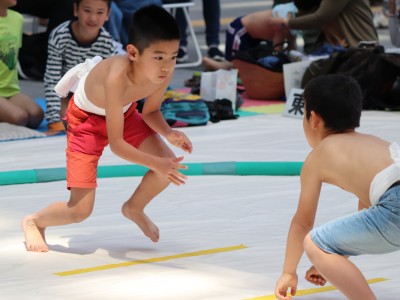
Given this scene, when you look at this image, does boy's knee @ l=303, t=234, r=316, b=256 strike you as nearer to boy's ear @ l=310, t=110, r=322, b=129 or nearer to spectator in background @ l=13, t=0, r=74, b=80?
boy's ear @ l=310, t=110, r=322, b=129

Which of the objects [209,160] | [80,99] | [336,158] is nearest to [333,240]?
[336,158]

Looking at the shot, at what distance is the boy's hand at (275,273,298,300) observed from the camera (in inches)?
115

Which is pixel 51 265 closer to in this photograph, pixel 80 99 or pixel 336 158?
pixel 80 99

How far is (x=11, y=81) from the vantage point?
20.8 ft

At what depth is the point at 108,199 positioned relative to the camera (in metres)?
4.54

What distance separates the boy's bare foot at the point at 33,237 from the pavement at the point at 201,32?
12.8 ft

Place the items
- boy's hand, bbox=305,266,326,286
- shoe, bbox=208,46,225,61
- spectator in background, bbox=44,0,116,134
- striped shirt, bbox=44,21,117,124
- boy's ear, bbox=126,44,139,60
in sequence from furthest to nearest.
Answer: shoe, bbox=208,46,225,61 < striped shirt, bbox=44,21,117,124 < spectator in background, bbox=44,0,116,134 < boy's ear, bbox=126,44,139,60 < boy's hand, bbox=305,266,326,286

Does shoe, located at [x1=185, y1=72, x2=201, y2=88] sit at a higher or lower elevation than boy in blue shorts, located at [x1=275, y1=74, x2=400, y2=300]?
lower

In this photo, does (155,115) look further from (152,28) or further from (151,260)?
(151,260)

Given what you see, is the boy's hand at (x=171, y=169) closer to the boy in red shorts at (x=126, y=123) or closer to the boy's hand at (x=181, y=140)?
the boy in red shorts at (x=126, y=123)

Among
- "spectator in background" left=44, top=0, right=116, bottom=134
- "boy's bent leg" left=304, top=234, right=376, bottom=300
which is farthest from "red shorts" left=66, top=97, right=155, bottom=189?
"spectator in background" left=44, top=0, right=116, bottom=134

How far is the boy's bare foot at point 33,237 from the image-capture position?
3635 millimetres

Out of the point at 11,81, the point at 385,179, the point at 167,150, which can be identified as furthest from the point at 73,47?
the point at 385,179

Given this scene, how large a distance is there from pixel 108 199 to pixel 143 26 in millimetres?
1275
